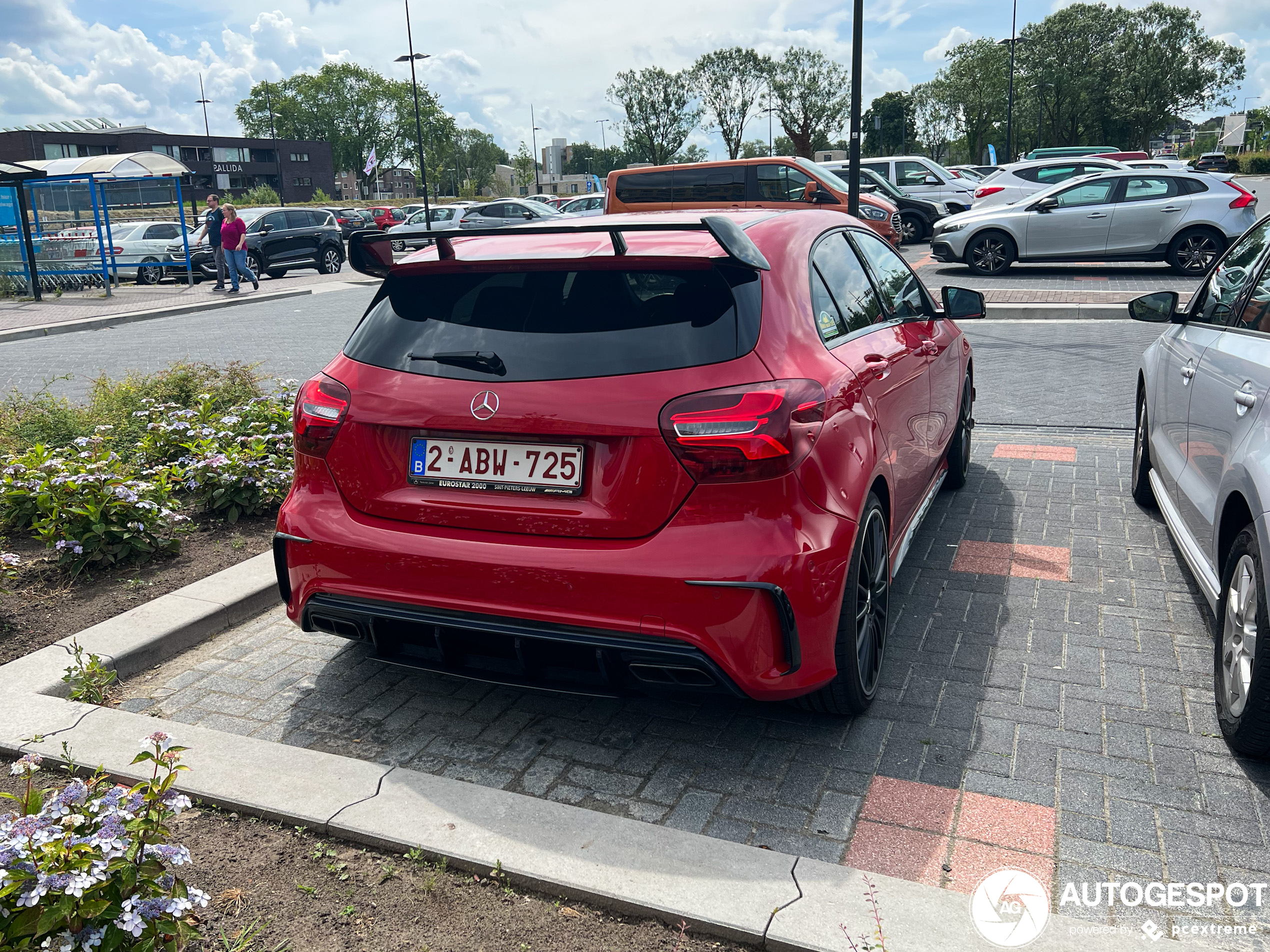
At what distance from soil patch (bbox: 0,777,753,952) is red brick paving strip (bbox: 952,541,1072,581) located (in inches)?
116

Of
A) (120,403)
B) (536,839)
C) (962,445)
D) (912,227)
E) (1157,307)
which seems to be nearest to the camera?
(536,839)

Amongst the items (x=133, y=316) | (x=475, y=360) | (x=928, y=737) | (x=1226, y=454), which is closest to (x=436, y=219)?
(x=133, y=316)

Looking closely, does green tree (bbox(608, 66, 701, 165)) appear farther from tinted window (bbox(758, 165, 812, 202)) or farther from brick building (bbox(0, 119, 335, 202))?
tinted window (bbox(758, 165, 812, 202))

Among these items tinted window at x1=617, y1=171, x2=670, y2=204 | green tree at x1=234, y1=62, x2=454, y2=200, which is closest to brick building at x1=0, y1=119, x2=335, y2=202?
green tree at x1=234, y1=62, x2=454, y2=200

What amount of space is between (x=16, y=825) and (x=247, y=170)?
11961cm

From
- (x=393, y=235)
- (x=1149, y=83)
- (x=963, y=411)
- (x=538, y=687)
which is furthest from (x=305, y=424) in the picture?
(x=1149, y=83)

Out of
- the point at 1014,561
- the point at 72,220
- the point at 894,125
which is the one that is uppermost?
the point at 894,125

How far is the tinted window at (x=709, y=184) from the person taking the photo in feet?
55.2

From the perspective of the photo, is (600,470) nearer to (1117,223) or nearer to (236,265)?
(1117,223)

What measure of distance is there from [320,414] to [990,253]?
53.6 ft

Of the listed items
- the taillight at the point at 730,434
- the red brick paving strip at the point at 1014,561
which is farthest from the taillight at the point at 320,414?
the red brick paving strip at the point at 1014,561

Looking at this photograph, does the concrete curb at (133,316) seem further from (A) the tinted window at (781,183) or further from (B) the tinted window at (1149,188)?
(B) the tinted window at (1149,188)

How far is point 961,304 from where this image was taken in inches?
210

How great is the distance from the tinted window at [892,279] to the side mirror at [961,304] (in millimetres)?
148
